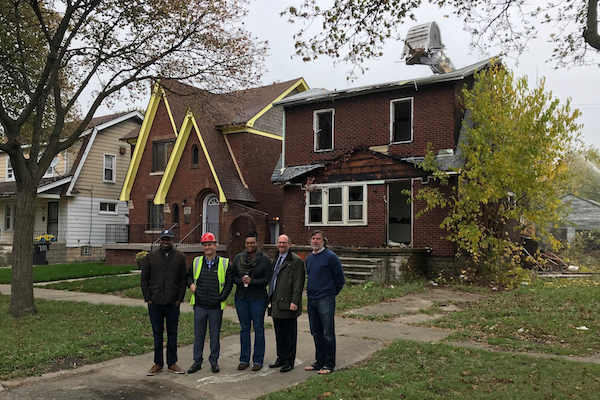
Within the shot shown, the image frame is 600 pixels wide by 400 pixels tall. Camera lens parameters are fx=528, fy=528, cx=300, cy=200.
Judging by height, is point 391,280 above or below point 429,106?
below

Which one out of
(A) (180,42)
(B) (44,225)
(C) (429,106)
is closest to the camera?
(A) (180,42)

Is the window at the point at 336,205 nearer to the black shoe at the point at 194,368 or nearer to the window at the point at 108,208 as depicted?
the black shoe at the point at 194,368

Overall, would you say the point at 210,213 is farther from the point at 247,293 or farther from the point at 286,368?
the point at 286,368

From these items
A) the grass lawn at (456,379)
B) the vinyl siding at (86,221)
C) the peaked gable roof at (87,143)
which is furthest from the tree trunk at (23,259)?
the vinyl siding at (86,221)

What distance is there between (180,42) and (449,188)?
30.1 ft

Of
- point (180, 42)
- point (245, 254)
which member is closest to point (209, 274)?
point (245, 254)

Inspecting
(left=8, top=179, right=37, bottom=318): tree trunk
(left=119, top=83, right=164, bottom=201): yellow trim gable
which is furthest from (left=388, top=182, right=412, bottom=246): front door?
(left=8, top=179, right=37, bottom=318): tree trunk

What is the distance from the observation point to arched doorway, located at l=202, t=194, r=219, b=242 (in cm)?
2392

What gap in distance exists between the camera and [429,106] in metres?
17.7

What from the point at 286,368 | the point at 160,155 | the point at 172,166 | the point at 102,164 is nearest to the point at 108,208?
the point at 102,164

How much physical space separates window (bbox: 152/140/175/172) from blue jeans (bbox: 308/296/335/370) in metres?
20.0

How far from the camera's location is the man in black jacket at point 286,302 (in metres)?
7.12

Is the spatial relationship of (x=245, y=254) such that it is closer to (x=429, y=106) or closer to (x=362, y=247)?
→ (x=362, y=247)

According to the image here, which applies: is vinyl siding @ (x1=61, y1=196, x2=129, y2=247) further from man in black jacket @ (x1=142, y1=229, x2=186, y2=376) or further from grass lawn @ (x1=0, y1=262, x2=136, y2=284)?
man in black jacket @ (x1=142, y1=229, x2=186, y2=376)
